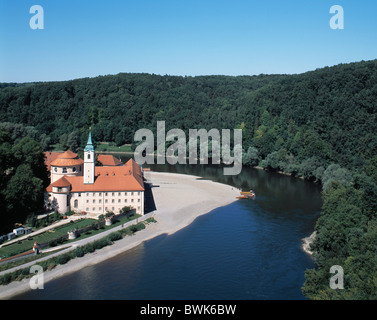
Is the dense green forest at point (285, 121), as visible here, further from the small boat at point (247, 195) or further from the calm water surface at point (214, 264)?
the small boat at point (247, 195)

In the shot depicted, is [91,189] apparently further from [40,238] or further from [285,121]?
Result: [285,121]

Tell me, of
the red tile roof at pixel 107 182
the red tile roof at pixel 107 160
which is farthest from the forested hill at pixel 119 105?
the red tile roof at pixel 107 182

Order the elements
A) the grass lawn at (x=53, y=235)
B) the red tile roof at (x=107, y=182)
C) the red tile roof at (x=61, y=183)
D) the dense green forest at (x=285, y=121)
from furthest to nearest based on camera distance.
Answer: the red tile roof at (x=107, y=182), the red tile roof at (x=61, y=183), the grass lawn at (x=53, y=235), the dense green forest at (x=285, y=121)

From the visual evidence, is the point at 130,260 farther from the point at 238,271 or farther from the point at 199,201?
the point at 199,201

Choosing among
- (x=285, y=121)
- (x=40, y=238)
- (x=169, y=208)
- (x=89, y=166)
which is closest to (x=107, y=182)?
(x=89, y=166)

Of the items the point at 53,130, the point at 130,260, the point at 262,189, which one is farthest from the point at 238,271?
the point at 53,130

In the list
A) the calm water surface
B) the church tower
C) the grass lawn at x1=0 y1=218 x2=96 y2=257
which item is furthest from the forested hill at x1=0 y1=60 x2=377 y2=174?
the grass lawn at x1=0 y1=218 x2=96 y2=257
